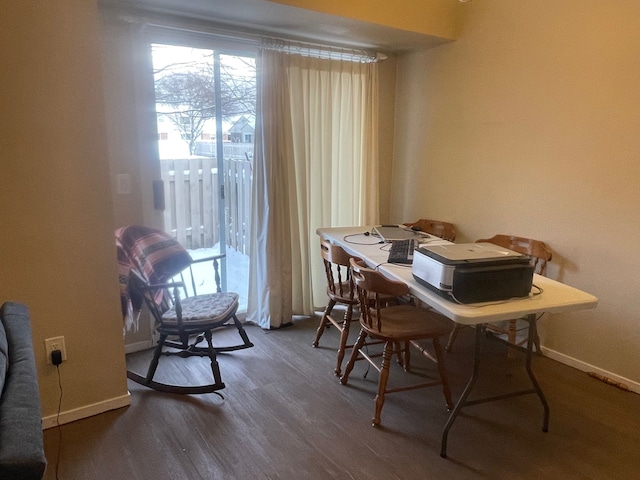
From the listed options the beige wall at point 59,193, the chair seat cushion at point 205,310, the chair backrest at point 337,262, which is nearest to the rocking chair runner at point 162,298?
the chair seat cushion at point 205,310

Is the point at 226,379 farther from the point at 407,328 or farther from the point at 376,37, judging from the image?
the point at 376,37

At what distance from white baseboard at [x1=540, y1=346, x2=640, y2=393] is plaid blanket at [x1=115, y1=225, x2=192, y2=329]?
2449 mm

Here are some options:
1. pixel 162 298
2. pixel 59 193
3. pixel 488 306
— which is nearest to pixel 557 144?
pixel 488 306

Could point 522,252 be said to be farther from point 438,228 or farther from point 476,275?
point 476,275

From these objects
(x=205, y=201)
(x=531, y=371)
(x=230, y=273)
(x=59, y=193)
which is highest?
(x=59, y=193)

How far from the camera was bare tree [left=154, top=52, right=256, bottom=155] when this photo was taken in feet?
9.83

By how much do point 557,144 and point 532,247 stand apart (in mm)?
672

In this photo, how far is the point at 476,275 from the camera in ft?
6.18

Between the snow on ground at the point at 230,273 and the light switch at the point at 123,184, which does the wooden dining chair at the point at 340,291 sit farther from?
the light switch at the point at 123,184

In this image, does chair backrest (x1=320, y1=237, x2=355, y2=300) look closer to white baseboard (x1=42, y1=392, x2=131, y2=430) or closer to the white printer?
the white printer

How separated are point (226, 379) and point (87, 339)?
830 millimetres

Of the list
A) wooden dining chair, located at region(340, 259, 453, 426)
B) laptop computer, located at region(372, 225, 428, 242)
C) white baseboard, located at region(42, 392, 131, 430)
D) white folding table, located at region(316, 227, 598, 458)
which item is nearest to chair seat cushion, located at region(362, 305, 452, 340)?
wooden dining chair, located at region(340, 259, 453, 426)

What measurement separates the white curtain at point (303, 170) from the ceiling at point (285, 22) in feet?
0.55

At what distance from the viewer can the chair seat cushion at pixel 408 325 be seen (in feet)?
7.48
